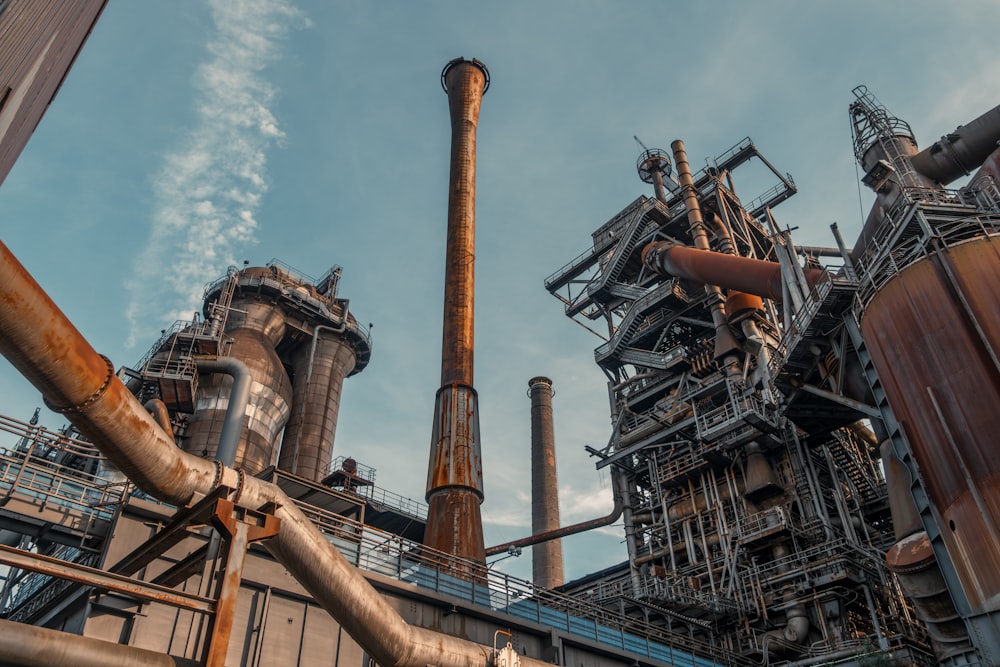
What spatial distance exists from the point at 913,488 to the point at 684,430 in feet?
55.4

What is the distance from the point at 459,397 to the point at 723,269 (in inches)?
551

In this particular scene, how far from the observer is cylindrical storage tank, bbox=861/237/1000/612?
14742 millimetres

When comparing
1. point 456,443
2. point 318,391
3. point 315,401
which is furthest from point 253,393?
point 456,443

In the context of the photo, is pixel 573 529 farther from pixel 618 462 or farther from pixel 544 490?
pixel 544 490

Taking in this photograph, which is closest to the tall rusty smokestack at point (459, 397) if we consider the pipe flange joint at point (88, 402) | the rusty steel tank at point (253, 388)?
the rusty steel tank at point (253, 388)

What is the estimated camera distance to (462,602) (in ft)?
56.2

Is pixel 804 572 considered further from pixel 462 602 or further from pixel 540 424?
pixel 540 424

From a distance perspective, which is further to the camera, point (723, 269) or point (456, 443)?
point (723, 269)

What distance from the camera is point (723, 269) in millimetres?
30969

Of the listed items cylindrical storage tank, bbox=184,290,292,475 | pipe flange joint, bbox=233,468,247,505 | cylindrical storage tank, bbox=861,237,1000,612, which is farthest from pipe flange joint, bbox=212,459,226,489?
cylindrical storage tank, bbox=184,290,292,475

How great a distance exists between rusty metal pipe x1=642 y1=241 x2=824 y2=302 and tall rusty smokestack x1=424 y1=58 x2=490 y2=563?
11.0m

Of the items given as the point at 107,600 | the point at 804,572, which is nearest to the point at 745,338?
the point at 804,572

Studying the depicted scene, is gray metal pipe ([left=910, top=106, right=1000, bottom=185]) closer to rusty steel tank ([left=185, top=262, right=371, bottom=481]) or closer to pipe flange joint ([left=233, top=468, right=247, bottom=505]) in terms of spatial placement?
pipe flange joint ([left=233, top=468, right=247, bottom=505])

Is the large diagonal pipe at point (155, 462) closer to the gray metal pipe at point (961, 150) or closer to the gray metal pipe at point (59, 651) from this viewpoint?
the gray metal pipe at point (59, 651)
